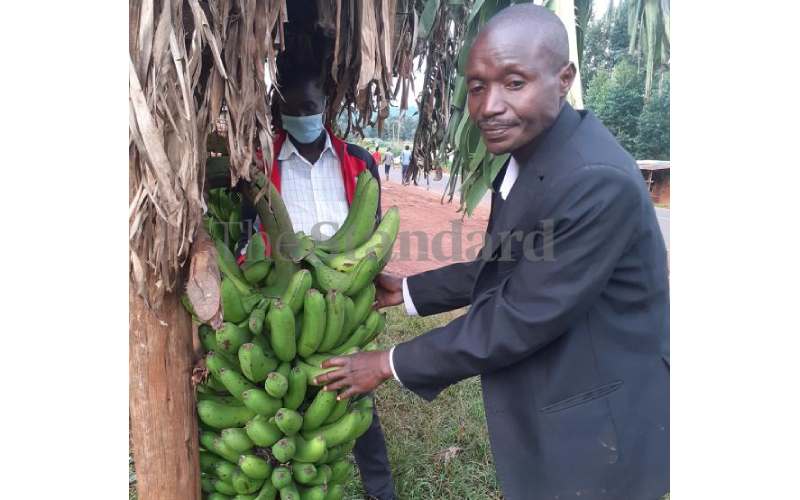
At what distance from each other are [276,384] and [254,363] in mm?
89

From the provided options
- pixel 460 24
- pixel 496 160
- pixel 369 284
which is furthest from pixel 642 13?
pixel 369 284

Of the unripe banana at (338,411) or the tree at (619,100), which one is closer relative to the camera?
the unripe banana at (338,411)

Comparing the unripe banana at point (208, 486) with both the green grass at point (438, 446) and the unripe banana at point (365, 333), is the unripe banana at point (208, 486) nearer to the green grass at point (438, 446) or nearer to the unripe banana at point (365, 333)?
the unripe banana at point (365, 333)

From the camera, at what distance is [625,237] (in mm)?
1461

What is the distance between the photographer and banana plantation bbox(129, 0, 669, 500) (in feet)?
4.25

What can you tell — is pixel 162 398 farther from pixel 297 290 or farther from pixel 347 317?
pixel 347 317

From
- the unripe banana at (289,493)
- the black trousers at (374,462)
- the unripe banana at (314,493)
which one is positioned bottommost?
the black trousers at (374,462)

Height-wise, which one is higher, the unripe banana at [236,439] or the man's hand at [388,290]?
the man's hand at [388,290]

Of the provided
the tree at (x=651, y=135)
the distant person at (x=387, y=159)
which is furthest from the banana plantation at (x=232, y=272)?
the tree at (x=651, y=135)

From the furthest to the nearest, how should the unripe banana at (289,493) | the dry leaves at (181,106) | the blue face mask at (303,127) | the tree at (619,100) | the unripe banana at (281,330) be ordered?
1. the tree at (619,100)
2. the blue face mask at (303,127)
3. the unripe banana at (289,493)
4. the unripe banana at (281,330)
5. the dry leaves at (181,106)

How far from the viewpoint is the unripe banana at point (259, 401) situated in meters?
1.56

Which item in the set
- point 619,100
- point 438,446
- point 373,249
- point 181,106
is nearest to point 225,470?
point 373,249

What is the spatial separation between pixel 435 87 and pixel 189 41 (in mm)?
1843

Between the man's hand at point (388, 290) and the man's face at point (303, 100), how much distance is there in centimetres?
87
